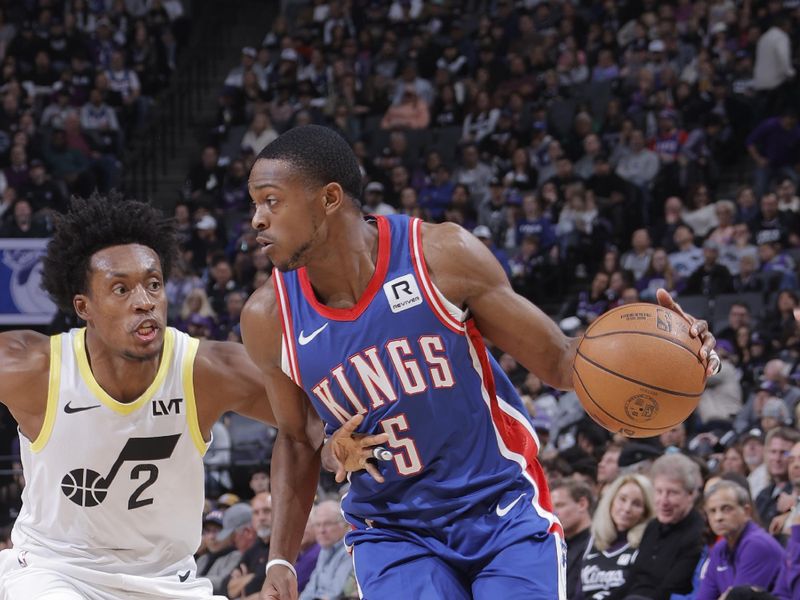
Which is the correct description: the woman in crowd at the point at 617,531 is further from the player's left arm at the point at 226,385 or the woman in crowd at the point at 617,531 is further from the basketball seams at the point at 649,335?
the basketball seams at the point at 649,335

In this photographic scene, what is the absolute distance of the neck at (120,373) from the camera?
4.44 metres

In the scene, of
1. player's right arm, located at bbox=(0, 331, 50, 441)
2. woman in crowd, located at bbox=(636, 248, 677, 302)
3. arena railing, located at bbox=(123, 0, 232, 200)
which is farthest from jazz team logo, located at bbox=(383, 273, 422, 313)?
arena railing, located at bbox=(123, 0, 232, 200)

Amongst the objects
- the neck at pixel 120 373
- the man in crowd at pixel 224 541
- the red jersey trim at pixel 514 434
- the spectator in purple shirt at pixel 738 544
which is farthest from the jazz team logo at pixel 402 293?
the man in crowd at pixel 224 541

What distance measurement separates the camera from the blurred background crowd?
26.3ft

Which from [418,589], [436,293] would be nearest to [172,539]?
[418,589]

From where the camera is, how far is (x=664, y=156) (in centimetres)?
1383

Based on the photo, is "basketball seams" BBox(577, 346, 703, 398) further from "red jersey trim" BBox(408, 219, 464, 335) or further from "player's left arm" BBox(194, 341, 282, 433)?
"player's left arm" BBox(194, 341, 282, 433)

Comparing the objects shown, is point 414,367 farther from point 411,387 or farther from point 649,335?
point 649,335

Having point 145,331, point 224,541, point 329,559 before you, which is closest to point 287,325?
point 145,331

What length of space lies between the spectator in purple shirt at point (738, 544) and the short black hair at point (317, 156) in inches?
133

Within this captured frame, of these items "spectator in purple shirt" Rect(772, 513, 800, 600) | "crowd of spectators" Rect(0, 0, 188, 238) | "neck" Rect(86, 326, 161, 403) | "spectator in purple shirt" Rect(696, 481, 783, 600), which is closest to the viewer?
"neck" Rect(86, 326, 161, 403)

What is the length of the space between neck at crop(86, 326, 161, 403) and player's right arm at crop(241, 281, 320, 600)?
636mm

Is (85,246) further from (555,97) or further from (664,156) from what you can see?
(555,97)

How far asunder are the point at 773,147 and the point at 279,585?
10.8m
